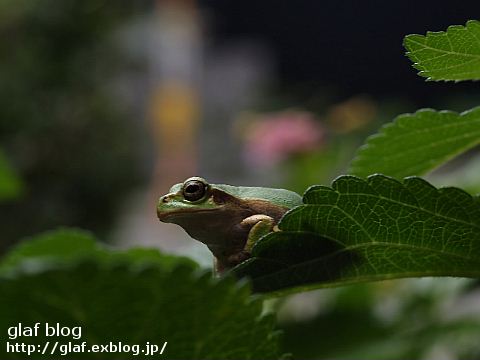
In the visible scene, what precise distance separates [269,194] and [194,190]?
5cm

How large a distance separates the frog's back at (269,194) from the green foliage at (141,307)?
131 millimetres

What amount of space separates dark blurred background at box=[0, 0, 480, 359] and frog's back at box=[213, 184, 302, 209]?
1.10m

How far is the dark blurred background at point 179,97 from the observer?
245 centimetres

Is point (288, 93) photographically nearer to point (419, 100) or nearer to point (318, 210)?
point (419, 100)

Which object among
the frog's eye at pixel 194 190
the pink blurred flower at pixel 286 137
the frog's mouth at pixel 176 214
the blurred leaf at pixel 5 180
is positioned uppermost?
the pink blurred flower at pixel 286 137

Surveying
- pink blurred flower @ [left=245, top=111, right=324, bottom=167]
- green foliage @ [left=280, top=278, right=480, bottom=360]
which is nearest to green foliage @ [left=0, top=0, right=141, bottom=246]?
pink blurred flower @ [left=245, top=111, right=324, bottom=167]

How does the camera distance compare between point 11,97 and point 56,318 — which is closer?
point 56,318

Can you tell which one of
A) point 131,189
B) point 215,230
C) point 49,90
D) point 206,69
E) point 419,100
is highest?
point 206,69

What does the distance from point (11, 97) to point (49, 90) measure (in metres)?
0.27

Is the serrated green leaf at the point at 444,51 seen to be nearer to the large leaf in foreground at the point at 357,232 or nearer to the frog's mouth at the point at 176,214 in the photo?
the large leaf in foreground at the point at 357,232

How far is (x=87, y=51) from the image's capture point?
15.9ft

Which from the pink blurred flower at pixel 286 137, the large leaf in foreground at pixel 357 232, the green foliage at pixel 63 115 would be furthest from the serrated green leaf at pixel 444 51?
the green foliage at pixel 63 115

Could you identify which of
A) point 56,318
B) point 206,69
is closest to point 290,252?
point 56,318

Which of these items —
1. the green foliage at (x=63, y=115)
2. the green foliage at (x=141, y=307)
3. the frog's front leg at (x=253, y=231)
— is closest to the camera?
the green foliage at (x=141, y=307)
